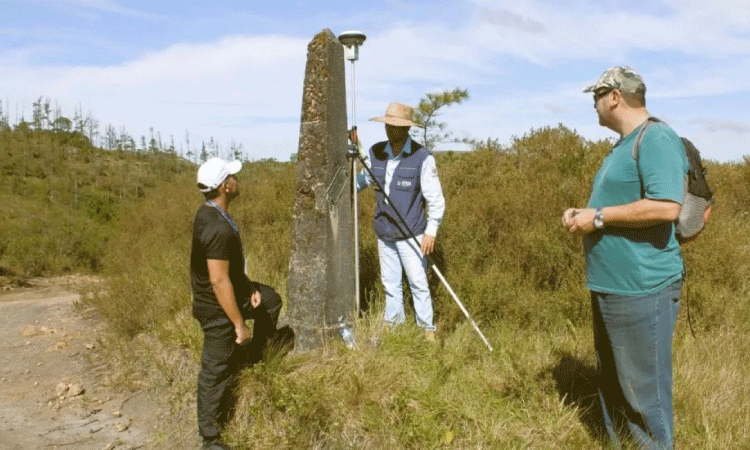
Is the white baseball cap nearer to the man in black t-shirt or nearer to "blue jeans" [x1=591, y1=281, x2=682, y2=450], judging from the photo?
the man in black t-shirt

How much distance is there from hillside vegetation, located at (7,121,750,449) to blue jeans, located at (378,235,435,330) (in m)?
0.18

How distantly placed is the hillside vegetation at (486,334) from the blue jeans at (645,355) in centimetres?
72

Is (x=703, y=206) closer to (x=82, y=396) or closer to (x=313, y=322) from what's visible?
(x=313, y=322)

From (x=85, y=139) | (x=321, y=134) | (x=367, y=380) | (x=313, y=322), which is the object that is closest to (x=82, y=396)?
(x=313, y=322)

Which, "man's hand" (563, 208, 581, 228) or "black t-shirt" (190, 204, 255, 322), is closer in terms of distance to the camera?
"man's hand" (563, 208, 581, 228)

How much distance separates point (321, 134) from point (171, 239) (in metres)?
6.59

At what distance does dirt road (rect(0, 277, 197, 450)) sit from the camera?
14.3 feet

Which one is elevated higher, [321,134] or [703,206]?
[321,134]

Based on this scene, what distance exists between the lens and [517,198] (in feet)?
24.5

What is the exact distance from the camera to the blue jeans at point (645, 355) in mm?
2631

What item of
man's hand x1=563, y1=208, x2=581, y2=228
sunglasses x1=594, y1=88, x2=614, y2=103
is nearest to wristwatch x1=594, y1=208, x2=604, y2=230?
man's hand x1=563, y1=208, x2=581, y2=228

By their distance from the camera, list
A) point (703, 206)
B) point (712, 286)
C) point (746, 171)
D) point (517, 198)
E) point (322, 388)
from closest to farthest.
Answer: point (703, 206) < point (322, 388) < point (712, 286) < point (517, 198) < point (746, 171)

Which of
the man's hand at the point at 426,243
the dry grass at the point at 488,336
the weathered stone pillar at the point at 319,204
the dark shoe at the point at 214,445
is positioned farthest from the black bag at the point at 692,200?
the dark shoe at the point at 214,445

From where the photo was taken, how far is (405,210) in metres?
4.80
